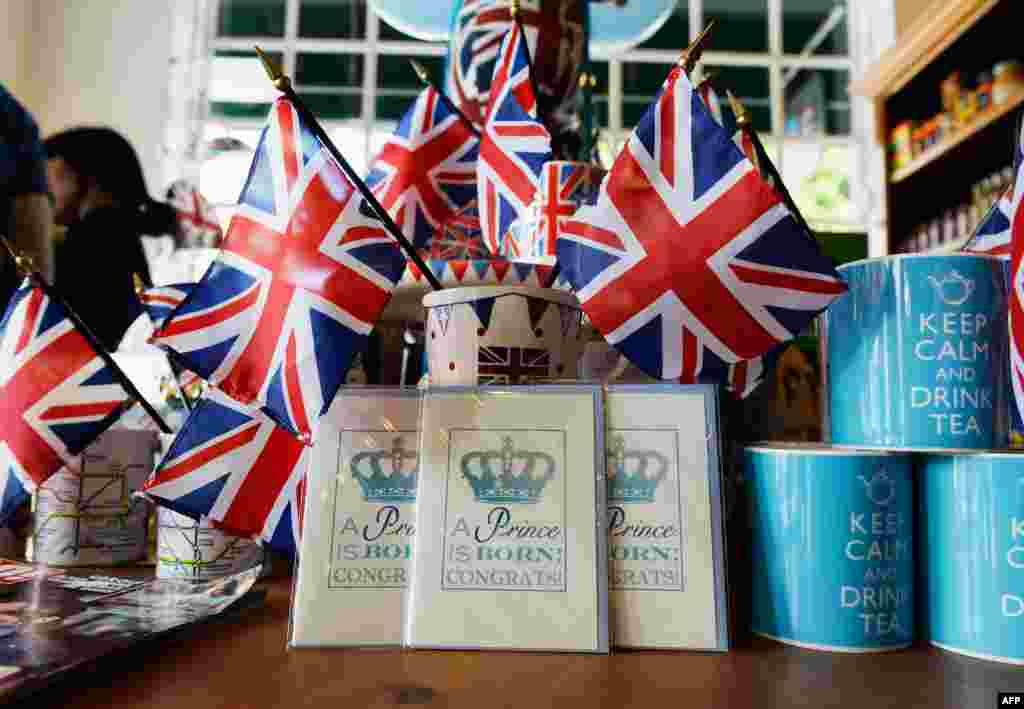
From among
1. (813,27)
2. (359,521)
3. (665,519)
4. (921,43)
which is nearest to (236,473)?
(359,521)

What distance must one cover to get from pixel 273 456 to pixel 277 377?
0.12 m

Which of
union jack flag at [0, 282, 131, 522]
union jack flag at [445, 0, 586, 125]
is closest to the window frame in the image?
union jack flag at [445, 0, 586, 125]

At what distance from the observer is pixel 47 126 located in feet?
14.6

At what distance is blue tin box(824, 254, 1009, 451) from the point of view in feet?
2.02

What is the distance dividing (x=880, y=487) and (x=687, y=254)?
234 mm

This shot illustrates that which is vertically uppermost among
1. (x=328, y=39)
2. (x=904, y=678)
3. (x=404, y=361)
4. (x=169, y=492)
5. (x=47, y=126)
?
(x=328, y=39)

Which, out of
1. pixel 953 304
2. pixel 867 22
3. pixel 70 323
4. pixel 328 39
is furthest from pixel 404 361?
pixel 867 22

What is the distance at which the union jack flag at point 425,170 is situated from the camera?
1.03m

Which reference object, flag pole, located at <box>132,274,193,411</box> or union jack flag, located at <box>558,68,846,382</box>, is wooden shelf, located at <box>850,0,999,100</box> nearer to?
union jack flag, located at <box>558,68,846,382</box>

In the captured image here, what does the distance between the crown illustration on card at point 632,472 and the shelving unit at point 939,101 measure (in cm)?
195

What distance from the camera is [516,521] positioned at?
630mm

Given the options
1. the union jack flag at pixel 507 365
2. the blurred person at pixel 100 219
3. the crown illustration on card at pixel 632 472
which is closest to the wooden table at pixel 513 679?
the crown illustration on card at pixel 632 472

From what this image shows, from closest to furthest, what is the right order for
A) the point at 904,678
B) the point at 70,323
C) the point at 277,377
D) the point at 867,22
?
1. the point at 904,678
2. the point at 277,377
3. the point at 70,323
4. the point at 867,22

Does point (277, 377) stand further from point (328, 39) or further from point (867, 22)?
point (867, 22)
